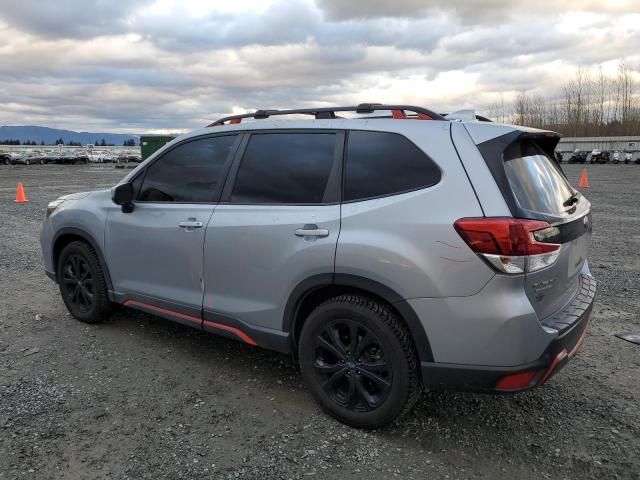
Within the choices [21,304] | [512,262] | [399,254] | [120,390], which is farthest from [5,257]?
[512,262]

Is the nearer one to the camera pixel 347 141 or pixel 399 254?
pixel 399 254

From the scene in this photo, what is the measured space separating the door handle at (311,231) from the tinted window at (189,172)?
2.98ft

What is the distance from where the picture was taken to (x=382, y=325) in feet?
9.32

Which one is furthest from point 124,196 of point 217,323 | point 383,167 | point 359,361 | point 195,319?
point 359,361

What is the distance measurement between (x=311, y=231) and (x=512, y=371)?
1316 mm

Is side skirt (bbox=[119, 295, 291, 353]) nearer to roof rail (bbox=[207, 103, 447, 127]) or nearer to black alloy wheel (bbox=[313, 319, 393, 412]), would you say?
black alloy wheel (bbox=[313, 319, 393, 412])

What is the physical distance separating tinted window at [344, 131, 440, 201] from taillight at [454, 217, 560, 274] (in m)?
0.36

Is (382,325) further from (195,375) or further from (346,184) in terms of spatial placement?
(195,375)

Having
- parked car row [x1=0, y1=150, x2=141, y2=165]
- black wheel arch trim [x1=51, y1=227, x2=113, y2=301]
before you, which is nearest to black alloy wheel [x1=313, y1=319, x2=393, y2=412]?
black wheel arch trim [x1=51, y1=227, x2=113, y2=301]

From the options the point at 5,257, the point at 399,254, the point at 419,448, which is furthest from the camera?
the point at 5,257

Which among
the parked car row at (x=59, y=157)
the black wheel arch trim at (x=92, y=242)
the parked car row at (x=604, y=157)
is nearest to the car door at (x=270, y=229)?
the black wheel arch trim at (x=92, y=242)

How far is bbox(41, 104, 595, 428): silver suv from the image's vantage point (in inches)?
103

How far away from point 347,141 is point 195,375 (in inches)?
80.5

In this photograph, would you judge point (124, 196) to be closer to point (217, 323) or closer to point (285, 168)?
point (217, 323)
